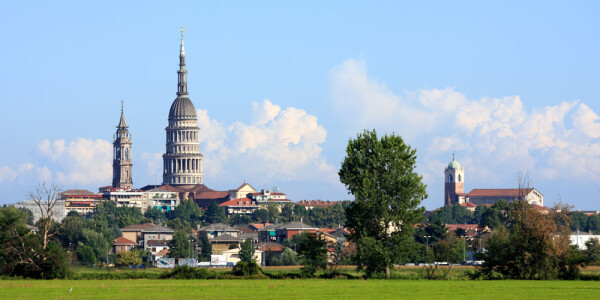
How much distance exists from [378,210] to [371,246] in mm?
3279

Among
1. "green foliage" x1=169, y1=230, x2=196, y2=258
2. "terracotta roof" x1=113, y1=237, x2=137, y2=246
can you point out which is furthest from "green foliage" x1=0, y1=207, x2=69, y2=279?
"terracotta roof" x1=113, y1=237, x2=137, y2=246

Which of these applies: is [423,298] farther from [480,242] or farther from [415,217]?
[480,242]

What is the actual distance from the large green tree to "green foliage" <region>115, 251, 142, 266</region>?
3085 inches

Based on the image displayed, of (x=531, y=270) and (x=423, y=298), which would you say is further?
(x=531, y=270)

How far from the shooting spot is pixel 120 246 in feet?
612

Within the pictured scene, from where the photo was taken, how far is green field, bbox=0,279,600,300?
5609 centimetres

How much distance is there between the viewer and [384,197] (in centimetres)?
8331

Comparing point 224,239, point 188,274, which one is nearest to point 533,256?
point 188,274

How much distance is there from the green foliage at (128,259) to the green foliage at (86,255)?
12.0 ft

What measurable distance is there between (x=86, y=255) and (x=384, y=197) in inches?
3170

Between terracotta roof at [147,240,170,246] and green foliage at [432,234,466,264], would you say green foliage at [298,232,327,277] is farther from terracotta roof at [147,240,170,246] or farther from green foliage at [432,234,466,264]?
terracotta roof at [147,240,170,246]

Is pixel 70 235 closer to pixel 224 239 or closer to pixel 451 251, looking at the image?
pixel 224 239

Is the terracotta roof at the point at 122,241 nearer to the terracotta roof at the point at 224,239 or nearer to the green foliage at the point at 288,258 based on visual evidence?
the terracotta roof at the point at 224,239

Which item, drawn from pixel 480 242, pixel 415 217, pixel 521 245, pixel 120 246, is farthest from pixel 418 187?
pixel 120 246
